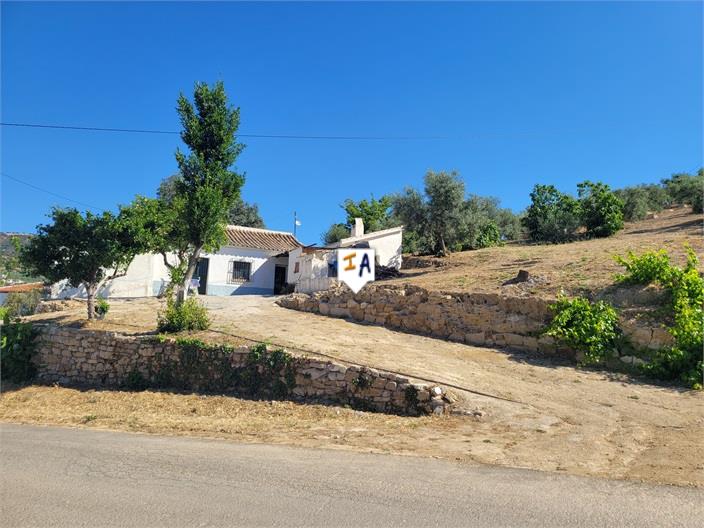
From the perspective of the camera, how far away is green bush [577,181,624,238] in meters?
26.8

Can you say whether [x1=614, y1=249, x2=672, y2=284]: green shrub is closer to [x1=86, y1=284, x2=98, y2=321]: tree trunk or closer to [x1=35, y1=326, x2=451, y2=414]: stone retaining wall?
[x1=35, y1=326, x2=451, y2=414]: stone retaining wall

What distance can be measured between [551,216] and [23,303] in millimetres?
28236

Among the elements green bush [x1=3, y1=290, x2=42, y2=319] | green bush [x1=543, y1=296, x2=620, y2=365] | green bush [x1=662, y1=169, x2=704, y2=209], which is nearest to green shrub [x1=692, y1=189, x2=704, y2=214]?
green bush [x1=662, y1=169, x2=704, y2=209]

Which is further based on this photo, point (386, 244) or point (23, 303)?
point (386, 244)

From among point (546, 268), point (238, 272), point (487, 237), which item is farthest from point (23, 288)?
point (546, 268)

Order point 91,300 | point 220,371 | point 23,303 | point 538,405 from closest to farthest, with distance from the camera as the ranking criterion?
1. point 538,405
2. point 220,371
3. point 91,300
4. point 23,303

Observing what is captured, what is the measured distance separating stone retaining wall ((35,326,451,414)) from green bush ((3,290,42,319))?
6.38 metres

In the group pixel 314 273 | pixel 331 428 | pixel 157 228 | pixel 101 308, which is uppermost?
pixel 157 228

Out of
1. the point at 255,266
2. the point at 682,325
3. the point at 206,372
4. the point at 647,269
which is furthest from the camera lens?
the point at 255,266

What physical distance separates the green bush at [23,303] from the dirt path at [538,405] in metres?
7.62

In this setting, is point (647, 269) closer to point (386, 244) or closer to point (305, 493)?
point (305, 493)

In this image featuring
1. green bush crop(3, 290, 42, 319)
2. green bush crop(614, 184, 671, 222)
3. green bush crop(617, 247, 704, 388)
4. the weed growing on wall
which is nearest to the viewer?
green bush crop(617, 247, 704, 388)

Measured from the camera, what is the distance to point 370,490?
→ 5020 mm

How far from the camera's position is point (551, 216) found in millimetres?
30281
